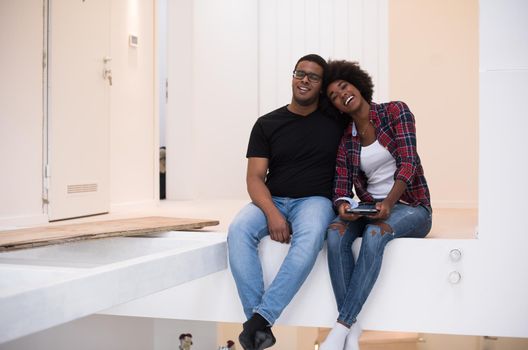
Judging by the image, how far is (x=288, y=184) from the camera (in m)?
2.70

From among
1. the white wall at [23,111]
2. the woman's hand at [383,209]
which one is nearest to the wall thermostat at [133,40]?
the white wall at [23,111]

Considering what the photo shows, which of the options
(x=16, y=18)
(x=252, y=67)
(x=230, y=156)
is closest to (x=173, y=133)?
(x=230, y=156)

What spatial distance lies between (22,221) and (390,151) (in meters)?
A: 2.18

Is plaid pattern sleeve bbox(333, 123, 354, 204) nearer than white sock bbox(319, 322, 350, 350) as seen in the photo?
No

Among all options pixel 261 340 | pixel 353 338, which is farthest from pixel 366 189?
pixel 261 340

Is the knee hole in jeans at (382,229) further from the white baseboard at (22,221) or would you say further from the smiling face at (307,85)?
the white baseboard at (22,221)

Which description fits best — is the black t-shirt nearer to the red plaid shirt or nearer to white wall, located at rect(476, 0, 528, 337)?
the red plaid shirt

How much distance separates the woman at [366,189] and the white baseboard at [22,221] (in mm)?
1845

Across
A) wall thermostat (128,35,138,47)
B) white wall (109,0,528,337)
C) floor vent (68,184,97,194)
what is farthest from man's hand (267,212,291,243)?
wall thermostat (128,35,138,47)

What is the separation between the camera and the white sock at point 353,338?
2385mm

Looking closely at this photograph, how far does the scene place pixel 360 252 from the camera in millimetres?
2430

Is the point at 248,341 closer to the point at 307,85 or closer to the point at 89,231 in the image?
the point at 89,231

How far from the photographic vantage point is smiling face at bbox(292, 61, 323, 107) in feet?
8.87

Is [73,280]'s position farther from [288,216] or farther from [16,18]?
[16,18]
